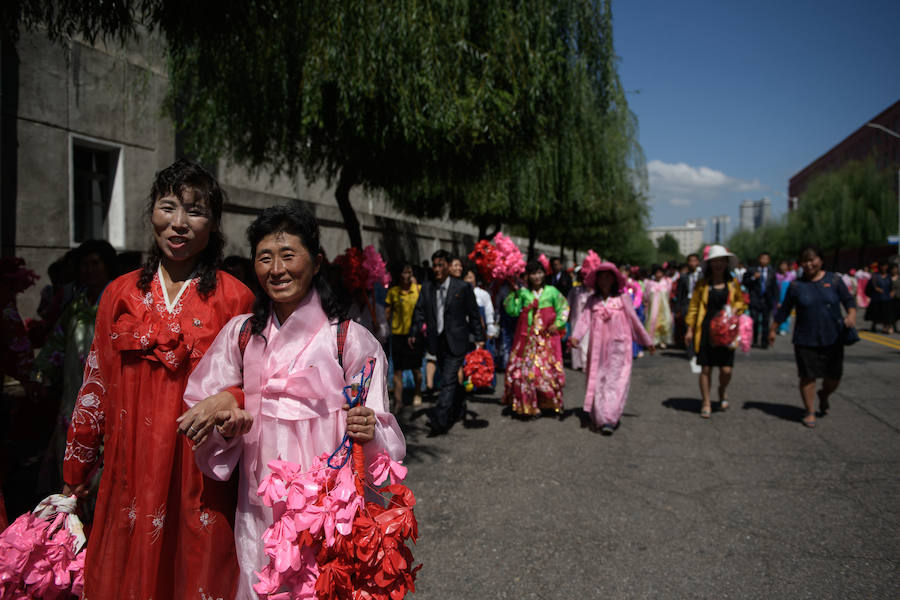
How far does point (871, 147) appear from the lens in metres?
58.9

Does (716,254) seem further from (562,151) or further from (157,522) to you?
(157,522)

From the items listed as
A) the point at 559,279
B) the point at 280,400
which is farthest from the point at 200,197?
the point at 559,279

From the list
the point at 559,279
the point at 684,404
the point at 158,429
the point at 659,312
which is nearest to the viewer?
the point at 158,429

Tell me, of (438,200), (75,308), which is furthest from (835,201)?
(75,308)

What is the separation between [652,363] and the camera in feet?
39.7

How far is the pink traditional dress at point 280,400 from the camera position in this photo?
6.65 ft

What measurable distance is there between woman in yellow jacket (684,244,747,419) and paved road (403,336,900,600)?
51cm

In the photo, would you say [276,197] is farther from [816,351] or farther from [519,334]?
[816,351]

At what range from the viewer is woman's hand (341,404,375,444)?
194 centimetres

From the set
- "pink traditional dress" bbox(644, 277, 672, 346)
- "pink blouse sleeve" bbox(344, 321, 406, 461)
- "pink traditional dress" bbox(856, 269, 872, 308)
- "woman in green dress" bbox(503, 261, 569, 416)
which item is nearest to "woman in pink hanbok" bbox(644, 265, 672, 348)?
"pink traditional dress" bbox(644, 277, 672, 346)

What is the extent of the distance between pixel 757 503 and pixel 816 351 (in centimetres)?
326

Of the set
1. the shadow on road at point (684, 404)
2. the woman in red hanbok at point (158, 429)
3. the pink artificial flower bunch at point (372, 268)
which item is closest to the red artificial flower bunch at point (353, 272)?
the pink artificial flower bunch at point (372, 268)

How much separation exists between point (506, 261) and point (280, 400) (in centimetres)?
774

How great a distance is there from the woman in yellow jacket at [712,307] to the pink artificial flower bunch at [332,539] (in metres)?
6.39
